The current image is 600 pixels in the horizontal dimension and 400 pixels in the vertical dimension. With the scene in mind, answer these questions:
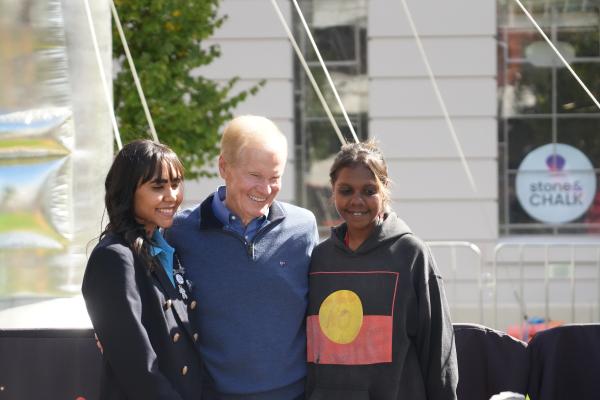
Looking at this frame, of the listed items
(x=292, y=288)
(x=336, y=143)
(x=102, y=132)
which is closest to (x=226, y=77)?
(x=336, y=143)

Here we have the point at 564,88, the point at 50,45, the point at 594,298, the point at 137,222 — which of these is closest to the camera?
the point at 137,222

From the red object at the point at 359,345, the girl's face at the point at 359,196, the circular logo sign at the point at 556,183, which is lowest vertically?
the circular logo sign at the point at 556,183

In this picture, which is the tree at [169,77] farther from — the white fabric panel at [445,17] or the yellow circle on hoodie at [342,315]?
the yellow circle on hoodie at [342,315]

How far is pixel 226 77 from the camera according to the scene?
41.3 feet

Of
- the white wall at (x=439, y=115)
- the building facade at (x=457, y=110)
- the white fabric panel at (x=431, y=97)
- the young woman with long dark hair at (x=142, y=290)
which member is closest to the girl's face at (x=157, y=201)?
the young woman with long dark hair at (x=142, y=290)

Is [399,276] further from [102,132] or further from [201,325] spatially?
[102,132]

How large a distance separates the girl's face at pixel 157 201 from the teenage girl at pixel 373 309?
1.75 ft

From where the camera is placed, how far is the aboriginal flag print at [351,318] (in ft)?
11.2

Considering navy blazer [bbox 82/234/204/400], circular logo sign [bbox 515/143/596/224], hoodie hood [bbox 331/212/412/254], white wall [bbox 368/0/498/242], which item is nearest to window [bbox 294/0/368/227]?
white wall [bbox 368/0/498/242]

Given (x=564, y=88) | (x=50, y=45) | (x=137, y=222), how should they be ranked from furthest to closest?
(x=564, y=88) < (x=50, y=45) < (x=137, y=222)

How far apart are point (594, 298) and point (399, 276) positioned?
9285 mm

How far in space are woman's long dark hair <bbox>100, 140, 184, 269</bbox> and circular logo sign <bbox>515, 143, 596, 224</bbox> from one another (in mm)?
10232

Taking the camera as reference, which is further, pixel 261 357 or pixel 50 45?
pixel 50 45

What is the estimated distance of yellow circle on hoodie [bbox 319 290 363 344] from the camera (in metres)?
3.46
